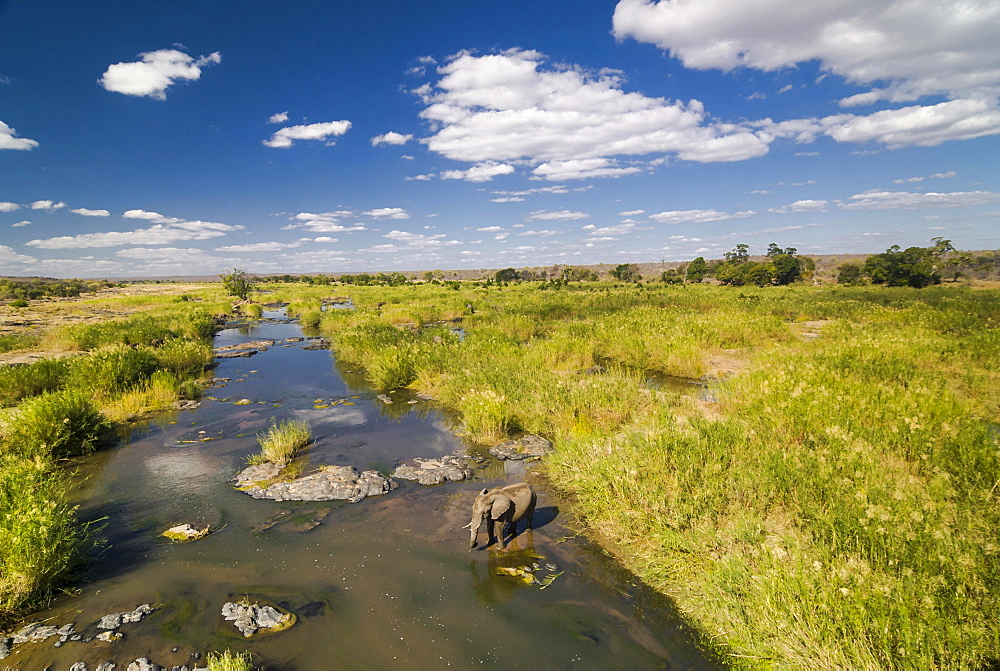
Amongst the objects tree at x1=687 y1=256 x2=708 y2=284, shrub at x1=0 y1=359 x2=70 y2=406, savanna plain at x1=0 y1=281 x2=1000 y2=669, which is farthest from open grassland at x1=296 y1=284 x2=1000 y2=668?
tree at x1=687 y1=256 x2=708 y2=284

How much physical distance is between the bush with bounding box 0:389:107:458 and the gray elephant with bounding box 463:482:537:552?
8.99 m

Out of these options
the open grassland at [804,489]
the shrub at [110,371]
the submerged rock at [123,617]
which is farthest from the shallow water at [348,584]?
the shrub at [110,371]

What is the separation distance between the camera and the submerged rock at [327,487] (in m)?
7.73

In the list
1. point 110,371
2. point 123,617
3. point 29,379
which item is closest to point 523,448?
point 123,617

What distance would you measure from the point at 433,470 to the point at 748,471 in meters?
5.84

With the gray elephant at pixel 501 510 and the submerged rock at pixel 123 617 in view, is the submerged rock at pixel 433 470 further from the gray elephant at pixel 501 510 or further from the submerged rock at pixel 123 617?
the submerged rock at pixel 123 617

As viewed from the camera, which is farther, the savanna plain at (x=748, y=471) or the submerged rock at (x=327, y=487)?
the submerged rock at (x=327, y=487)

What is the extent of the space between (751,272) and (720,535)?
226 ft

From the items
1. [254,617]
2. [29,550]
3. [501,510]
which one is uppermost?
[29,550]

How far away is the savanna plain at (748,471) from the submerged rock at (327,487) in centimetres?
244

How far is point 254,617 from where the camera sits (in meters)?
4.87

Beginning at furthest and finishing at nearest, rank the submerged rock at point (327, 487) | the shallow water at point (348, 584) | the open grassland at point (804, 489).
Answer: the submerged rock at point (327, 487) → the shallow water at point (348, 584) → the open grassland at point (804, 489)

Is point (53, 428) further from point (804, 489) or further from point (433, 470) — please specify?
point (804, 489)

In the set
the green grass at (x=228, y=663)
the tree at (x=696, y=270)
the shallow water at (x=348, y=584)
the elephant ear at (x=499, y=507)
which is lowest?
the shallow water at (x=348, y=584)
